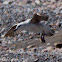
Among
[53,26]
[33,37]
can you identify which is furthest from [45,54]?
[53,26]

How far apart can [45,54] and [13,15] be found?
8.60 ft

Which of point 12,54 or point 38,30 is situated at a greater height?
point 38,30

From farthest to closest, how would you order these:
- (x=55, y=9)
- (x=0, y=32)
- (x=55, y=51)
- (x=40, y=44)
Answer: (x=55, y=9), (x=0, y=32), (x=40, y=44), (x=55, y=51)

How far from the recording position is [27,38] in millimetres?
6328

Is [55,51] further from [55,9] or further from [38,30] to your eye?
[55,9]

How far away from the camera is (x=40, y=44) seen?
19.4 feet

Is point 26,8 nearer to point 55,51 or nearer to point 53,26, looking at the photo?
point 53,26

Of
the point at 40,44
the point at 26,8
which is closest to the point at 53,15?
the point at 26,8

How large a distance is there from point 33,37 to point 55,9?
56.6 inches

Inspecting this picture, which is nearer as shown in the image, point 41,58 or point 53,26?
point 41,58

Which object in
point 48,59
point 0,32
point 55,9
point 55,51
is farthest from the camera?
point 55,9

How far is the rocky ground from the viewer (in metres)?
5.05

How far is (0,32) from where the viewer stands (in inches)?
265

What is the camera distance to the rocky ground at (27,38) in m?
5.05
